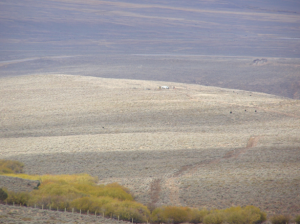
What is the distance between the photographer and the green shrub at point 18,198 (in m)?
13.0

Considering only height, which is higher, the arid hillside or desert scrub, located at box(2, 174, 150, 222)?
the arid hillside

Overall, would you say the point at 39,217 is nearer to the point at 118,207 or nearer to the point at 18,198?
the point at 18,198

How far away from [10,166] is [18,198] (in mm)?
6102

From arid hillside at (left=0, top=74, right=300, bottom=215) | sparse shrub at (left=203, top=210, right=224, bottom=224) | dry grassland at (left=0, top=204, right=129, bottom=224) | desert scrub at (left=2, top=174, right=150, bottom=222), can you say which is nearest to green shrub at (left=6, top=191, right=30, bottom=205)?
desert scrub at (left=2, top=174, right=150, bottom=222)

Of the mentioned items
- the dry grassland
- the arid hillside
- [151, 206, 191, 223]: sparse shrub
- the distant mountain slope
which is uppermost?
the distant mountain slope

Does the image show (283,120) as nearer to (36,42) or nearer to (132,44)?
(132,44)

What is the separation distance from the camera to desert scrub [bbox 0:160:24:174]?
58.9 feet

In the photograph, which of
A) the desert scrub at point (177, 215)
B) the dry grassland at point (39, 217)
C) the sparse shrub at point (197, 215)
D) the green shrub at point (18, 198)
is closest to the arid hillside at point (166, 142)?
the sparse shrub at point (197, 215)

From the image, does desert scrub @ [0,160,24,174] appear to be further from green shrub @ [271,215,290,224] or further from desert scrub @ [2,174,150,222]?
green shrub @ [271,215,290,224]

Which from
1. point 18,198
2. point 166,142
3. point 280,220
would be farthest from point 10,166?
point 280,220

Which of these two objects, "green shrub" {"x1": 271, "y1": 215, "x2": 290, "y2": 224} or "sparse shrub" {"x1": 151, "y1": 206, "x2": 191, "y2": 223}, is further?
"sparse shrub" {"x1": 151, "y1": 206, "x2": 191, "y2": 223}

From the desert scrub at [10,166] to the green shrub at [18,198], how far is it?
16.7 ft

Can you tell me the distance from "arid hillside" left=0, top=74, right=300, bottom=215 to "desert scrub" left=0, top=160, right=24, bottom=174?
0.63m

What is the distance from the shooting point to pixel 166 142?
76.7 feet
